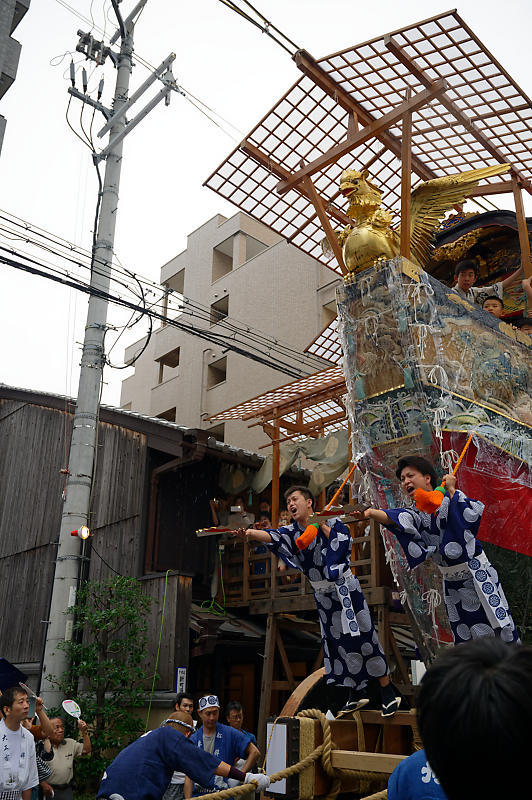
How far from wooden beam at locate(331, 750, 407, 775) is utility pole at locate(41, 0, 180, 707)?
6581 mm

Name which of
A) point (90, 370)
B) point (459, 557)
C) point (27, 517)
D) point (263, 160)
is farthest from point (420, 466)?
point (27, 517)

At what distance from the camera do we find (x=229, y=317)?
21906 millimetres

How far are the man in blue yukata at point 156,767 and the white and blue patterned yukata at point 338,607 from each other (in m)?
1.04

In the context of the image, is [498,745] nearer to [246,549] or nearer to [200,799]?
[200,799]

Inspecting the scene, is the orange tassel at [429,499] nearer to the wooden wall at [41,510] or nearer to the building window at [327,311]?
the wooden wall at [41,510]

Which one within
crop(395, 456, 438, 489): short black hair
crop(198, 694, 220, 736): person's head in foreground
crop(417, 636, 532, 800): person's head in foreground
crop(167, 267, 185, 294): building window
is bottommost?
crop(198, 694, 220, 736): person's head in foreground

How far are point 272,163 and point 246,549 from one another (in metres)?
7.47

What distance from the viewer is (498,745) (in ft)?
4.01

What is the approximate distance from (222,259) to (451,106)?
1888 cm

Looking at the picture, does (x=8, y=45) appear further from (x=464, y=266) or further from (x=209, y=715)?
(x=209, y=715)

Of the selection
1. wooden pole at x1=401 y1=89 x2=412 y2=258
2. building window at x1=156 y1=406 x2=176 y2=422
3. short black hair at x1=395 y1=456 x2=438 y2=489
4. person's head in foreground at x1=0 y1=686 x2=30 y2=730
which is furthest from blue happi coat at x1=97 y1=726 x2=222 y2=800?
building window at x1=156 y1=406 x2=176 y2=422

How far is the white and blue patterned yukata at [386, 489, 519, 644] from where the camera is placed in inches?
189

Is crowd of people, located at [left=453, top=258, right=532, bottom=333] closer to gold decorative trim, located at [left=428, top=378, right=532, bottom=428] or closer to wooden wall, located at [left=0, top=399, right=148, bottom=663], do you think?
gold decorative trim, located at [left=428, top=378, right=532, bottom=428]

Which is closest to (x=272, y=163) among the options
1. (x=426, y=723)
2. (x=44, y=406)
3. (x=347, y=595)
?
(x=347, y=595)
